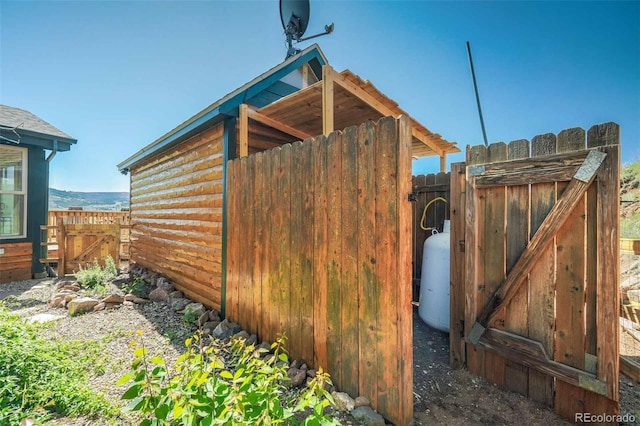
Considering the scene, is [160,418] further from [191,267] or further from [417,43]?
[417,43]

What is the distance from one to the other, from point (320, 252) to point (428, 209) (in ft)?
7.40

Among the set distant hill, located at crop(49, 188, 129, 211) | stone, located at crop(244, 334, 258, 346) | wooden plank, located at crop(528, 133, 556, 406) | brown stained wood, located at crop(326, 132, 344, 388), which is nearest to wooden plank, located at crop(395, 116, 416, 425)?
brown stained wood, located at crop(326, 132, 344, 388)

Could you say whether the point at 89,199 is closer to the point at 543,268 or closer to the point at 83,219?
the point at 83,219

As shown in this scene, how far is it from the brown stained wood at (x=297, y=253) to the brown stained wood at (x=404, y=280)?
901 mm

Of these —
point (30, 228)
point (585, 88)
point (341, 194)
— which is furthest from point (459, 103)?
point (30, 228)

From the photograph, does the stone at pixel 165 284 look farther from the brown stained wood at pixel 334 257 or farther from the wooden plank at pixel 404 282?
the wooden plank at pixel 404 282

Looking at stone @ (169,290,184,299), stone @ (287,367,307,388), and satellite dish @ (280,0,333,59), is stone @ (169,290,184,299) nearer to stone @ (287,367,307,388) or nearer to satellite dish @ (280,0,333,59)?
stone @ (287,367,307,388)

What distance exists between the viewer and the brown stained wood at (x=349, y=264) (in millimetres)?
1924

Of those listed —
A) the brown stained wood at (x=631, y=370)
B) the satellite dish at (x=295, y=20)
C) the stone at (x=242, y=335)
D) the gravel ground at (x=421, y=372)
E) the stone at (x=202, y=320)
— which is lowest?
the gravel ground at (x=421, y=372)

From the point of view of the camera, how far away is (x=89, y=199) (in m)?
20.3

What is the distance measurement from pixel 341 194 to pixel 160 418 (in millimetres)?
1661

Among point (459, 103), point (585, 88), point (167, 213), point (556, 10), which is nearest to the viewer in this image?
point (167, 213)

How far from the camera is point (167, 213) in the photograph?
518cm

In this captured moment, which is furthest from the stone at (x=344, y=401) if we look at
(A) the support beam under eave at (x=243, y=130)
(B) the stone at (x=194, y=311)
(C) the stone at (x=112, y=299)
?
(C) the stone at (x=112, y=299)
